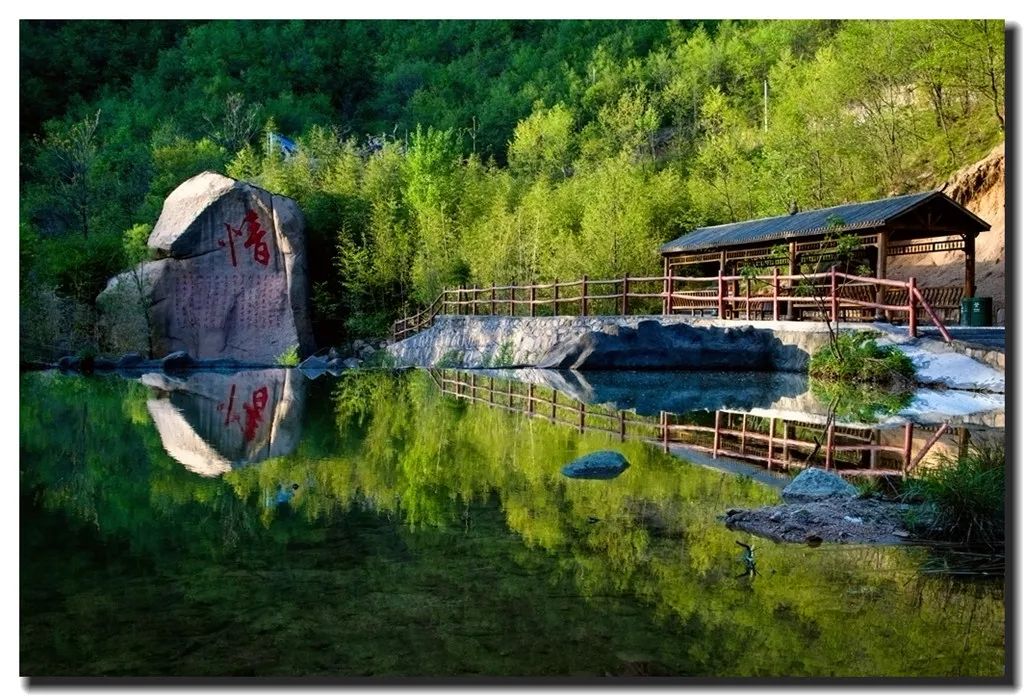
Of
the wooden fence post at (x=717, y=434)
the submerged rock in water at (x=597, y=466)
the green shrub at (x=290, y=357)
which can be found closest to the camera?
the submerged rock in water at (x=597, y=466)

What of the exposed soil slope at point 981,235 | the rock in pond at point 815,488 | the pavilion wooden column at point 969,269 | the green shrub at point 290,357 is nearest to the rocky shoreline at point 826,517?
the rock in pond at point 815,488

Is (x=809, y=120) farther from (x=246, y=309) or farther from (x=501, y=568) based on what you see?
(x=501, y=568)

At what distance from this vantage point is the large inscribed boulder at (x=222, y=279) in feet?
54.6

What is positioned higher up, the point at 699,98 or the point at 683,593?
the point at 699,98

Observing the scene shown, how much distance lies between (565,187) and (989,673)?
17697mm

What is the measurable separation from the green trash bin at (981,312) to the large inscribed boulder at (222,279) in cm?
1097

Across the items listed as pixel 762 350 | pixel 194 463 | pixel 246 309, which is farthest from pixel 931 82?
pixel 194 463

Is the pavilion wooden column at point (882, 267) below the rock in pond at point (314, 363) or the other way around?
the other way around

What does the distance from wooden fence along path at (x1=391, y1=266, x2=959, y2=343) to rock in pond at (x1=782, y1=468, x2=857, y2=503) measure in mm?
5365

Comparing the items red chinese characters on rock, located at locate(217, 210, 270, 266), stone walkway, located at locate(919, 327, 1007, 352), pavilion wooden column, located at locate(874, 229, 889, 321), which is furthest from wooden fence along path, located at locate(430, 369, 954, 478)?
red chinese characters on rock, located at locate(217, 210, 270, 266)

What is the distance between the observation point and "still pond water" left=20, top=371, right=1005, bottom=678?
2.39 meters

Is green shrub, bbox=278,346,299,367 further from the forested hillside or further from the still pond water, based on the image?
the still pond water

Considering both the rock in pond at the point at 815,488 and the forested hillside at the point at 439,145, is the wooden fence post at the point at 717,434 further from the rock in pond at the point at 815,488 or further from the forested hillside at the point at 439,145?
the forested hillside at the point at 439,145

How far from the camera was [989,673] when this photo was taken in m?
2.31
